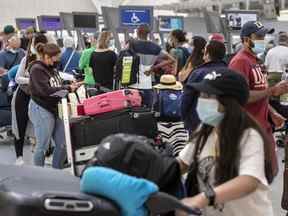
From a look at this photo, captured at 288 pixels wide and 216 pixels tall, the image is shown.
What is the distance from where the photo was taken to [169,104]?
5633 mm

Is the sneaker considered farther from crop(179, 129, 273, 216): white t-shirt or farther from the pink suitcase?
crop(179, 129, 273, 216): white t-shirt

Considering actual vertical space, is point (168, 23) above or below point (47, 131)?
above

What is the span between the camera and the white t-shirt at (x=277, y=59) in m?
7.97

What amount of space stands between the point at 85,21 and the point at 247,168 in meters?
10.9

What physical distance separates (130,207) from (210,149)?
565mm

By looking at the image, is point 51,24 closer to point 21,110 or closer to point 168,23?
point 168,23

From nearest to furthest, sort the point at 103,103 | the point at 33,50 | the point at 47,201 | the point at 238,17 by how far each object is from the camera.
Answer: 1. the point at 47,201
2. the point at 103,103
3. the point at 33,50
4. the point at 238,17

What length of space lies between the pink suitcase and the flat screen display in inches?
321

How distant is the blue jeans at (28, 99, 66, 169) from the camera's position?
200 inches

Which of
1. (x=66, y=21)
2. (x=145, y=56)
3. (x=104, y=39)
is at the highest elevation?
(x=104, y=39)

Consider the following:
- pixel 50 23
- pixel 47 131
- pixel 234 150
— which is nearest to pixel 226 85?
pixel 234 150

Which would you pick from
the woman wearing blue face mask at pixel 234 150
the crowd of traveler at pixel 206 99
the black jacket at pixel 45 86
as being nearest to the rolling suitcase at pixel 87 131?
the crowd of traveler at pixel 206 99

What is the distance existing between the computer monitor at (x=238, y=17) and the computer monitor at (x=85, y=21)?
2927mm

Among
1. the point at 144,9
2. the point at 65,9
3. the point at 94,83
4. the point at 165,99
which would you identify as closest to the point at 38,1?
the point at 65,9
